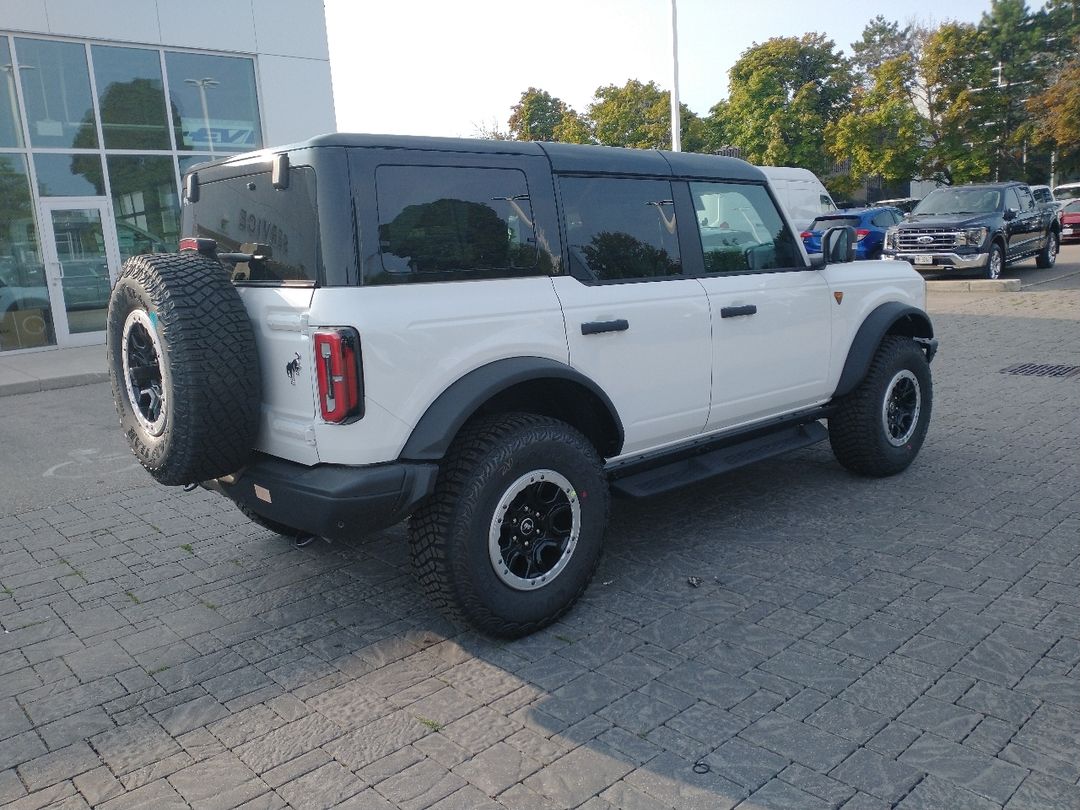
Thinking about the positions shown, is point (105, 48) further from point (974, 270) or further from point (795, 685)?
point (974, 270)

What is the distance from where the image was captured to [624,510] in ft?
17.8

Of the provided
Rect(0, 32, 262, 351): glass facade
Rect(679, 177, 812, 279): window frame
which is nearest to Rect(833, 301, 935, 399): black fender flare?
Rect(679, 177, 812, 279): window frame

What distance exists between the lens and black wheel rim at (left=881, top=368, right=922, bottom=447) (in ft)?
18.4

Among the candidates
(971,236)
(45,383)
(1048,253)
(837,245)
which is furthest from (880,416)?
(1048,253)

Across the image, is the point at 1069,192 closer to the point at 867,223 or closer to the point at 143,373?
the point at 867,223

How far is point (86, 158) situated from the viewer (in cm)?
1462

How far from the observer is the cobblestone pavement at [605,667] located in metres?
2.76

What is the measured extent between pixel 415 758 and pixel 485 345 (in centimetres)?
157

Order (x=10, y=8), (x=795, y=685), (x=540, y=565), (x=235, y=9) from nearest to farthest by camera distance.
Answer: (x=795, y=685) < (x=540, y=565) < (x=10, y=8) < (x=235, y=9)

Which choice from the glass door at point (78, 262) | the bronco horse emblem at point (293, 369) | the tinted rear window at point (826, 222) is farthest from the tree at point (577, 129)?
the bronco horse emblem at point (293, 369)

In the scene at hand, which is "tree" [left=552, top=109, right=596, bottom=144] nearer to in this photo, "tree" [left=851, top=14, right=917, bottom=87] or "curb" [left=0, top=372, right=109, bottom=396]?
"tree" [left=851, top=14, right=917, bottom=87]

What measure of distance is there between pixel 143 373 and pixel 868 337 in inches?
161

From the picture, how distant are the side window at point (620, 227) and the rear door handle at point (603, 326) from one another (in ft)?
0.77

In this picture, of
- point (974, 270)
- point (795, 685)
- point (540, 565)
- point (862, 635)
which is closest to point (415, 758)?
point (540, 565)
